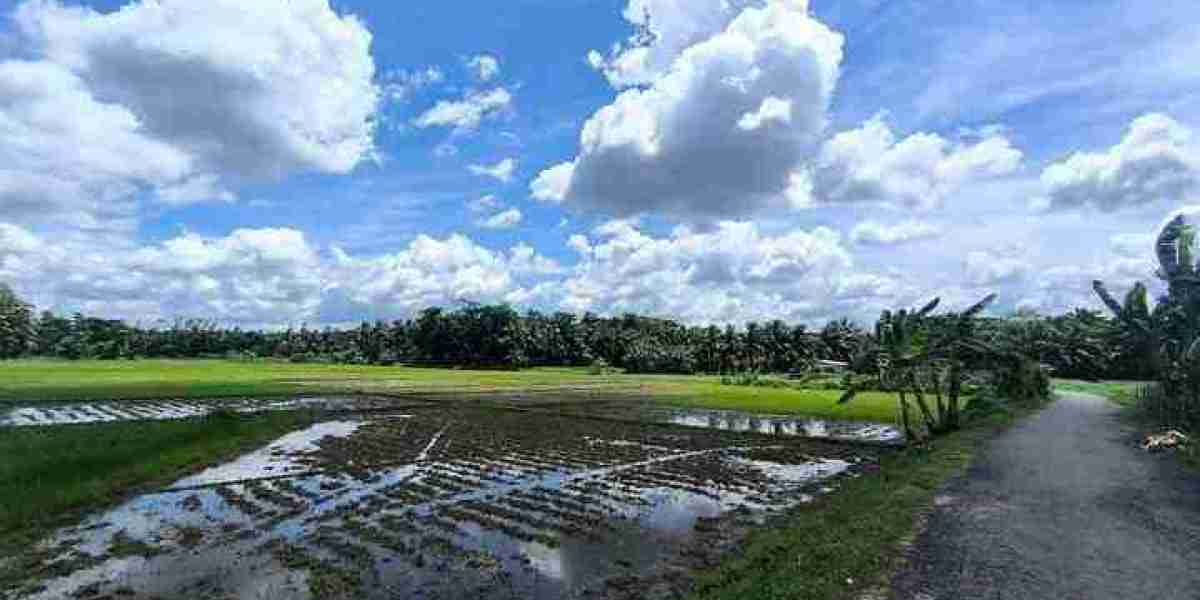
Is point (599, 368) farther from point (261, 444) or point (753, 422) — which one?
point (261, 444)

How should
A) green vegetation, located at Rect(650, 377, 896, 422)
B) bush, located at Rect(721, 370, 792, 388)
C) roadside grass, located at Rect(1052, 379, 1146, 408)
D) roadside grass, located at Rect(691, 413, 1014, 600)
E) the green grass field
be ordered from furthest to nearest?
bush, located at Rect(721, 370, 792, 388) → roadside grass, located at Rect(1052, 379, 1146, 408) → green vegetation, located at Rect(650, 377, 896, 422) → the green grass field → roadside grass, located at Rect(691, 413, 1014, 600)

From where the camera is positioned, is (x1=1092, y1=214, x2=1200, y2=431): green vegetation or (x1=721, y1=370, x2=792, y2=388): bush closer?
(x1=1092, y1=214, x2=1200, y2=431): green vegetation

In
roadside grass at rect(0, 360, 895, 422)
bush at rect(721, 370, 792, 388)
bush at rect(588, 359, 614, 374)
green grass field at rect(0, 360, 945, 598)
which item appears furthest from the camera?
bush at rect(588, 359, 614, 374)

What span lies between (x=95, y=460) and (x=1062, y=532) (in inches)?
872

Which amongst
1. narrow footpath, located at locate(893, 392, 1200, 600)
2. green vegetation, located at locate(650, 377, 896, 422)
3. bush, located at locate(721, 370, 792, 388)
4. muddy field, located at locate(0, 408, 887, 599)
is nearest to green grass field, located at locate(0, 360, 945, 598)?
green vegetation, located at locate(650, 377, 896, 422)

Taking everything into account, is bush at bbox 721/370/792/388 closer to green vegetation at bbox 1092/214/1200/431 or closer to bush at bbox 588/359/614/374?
bush at bbox 588/359/614/374

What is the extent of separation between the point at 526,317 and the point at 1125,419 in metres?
89.9

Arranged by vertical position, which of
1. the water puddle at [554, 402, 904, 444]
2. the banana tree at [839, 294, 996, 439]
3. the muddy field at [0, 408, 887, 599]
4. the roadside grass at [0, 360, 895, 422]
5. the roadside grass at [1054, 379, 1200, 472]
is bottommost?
the muddy field at [0, 408, 887, 599]

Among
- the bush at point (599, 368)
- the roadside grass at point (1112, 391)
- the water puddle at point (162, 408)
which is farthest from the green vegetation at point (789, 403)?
the bush at point (599, 368)

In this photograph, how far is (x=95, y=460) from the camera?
1961cm

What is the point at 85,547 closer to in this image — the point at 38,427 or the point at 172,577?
the point at 172,577

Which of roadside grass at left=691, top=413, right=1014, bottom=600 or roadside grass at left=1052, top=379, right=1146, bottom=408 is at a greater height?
roadside grass at left=1052, top=379, right=1146, bottom=408

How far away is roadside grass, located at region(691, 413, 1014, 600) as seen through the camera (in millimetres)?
9461

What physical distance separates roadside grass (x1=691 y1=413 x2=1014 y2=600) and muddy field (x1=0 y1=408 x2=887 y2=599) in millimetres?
726
